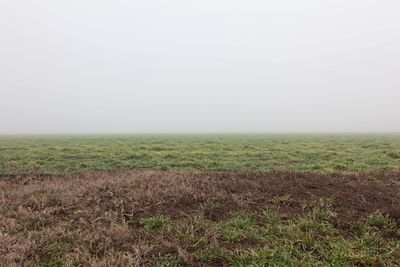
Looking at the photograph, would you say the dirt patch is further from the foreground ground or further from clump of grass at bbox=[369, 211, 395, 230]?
clump of grass at bbox=[369, 211, 395, 230]

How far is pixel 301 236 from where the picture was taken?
5793 mm

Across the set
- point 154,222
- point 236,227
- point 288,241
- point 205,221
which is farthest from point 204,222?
point 288,241

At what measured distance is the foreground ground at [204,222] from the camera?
5.12 metres

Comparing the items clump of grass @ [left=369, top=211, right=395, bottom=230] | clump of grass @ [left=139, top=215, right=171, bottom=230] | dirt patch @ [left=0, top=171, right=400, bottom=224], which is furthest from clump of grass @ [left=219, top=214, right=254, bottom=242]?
clump of grass @ [left=369, top=211, right=395, bottom=230]

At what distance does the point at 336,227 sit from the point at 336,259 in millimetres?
1510

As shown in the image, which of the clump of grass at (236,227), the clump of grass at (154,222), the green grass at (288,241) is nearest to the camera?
the green grass at (288,241)

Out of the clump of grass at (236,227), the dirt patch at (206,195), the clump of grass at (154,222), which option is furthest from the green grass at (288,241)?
the dirt patch at (206,195)

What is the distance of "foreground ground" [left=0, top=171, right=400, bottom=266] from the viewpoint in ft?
16.8

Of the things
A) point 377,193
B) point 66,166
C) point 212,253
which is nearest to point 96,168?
point 66,166

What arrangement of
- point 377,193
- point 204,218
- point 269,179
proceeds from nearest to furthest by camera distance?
1. point 204,218
2. point 377,193
3. point 269,179

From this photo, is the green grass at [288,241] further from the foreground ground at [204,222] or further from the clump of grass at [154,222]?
the clump of grass at [154,222]

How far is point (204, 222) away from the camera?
262 inches

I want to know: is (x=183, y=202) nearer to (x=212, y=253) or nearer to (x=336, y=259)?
(x=212, y=253)

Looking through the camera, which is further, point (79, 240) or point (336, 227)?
point (336, 227)
